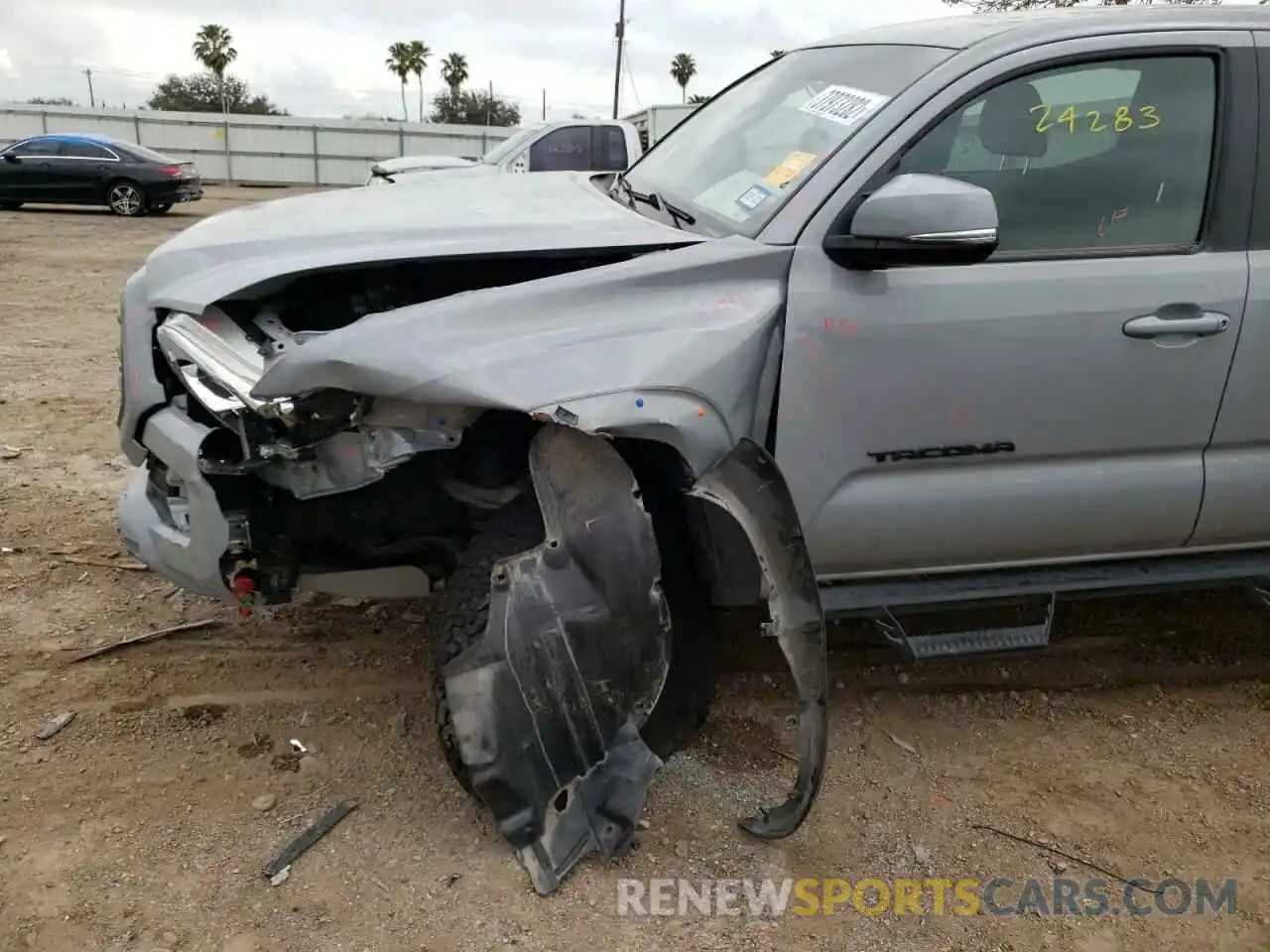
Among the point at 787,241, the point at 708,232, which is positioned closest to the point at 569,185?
the point at 708,232

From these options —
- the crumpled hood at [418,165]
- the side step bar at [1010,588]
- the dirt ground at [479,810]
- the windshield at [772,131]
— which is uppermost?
the crumpled hood at [418,165]

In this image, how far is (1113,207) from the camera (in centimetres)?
266

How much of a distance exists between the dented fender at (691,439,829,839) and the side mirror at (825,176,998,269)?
0.56 m

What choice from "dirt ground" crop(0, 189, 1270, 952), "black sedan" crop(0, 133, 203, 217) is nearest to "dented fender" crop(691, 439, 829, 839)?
"dirt ground" crop(0, 189, 1270, 952)

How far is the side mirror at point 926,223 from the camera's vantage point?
7.23 feet

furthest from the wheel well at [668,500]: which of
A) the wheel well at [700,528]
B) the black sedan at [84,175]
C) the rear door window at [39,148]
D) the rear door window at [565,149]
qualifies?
the rear door window at [39,148]

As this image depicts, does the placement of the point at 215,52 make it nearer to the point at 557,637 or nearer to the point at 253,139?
the point at 253,139

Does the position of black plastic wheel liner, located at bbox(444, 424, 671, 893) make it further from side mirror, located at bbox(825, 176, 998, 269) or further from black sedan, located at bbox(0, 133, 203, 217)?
black sedan, located at bbox(0, 133, 203, 217)

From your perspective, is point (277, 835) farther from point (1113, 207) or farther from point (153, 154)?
point (153, 154)

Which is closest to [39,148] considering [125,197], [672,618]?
[125,197]

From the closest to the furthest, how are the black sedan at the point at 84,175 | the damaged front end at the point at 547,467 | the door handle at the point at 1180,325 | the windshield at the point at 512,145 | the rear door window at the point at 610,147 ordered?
1. the damaged front end at the point at 547,467
2. the door handle at the point at 1180,325
3. the windshield at the point at 512,145
4. the rear door window at the point at 610,147
5. the black sedan at the point at 84,175

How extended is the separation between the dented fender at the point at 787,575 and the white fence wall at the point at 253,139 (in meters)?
29.3

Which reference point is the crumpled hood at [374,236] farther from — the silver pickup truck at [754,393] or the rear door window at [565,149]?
the rear door window at [565,149]

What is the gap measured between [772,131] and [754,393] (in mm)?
992
